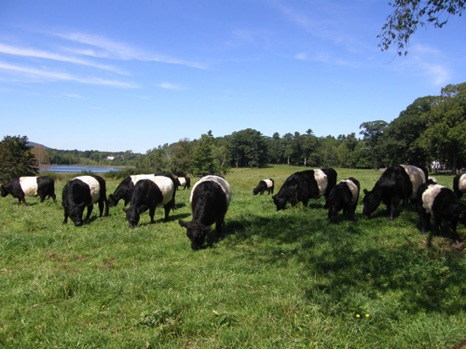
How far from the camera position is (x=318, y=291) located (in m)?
5.42

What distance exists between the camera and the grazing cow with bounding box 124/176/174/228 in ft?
38.5

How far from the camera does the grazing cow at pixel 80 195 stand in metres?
12.3

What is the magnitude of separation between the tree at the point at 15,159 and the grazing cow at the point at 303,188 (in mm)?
51904

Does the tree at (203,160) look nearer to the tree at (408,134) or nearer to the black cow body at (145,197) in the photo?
the tree at (408,134)

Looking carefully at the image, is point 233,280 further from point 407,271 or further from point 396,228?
point 396,228

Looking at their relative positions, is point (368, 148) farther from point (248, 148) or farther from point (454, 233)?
point (454, 233)

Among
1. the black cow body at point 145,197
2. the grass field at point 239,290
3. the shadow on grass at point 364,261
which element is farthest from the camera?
the black cow body at point 145,197

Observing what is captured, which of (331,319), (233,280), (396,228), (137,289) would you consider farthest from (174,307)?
(396,228)

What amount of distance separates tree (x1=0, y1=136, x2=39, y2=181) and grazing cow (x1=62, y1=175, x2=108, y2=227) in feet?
153

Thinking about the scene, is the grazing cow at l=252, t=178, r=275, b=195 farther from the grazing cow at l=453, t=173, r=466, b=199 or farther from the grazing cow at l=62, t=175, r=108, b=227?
the grazing cow at l=62, t=175, r=108, b=227

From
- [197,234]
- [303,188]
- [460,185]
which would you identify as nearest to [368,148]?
[460,185]

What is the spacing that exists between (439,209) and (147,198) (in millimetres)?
9452

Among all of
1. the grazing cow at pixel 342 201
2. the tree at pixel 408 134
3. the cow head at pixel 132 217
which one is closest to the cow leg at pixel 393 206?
the grazing cow at pixel 342 201

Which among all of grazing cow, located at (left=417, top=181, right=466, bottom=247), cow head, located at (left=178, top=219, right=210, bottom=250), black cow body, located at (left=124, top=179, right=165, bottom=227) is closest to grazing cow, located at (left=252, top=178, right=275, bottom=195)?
black cow body, located at (left=124, top=179, right=165, bottom=227)
